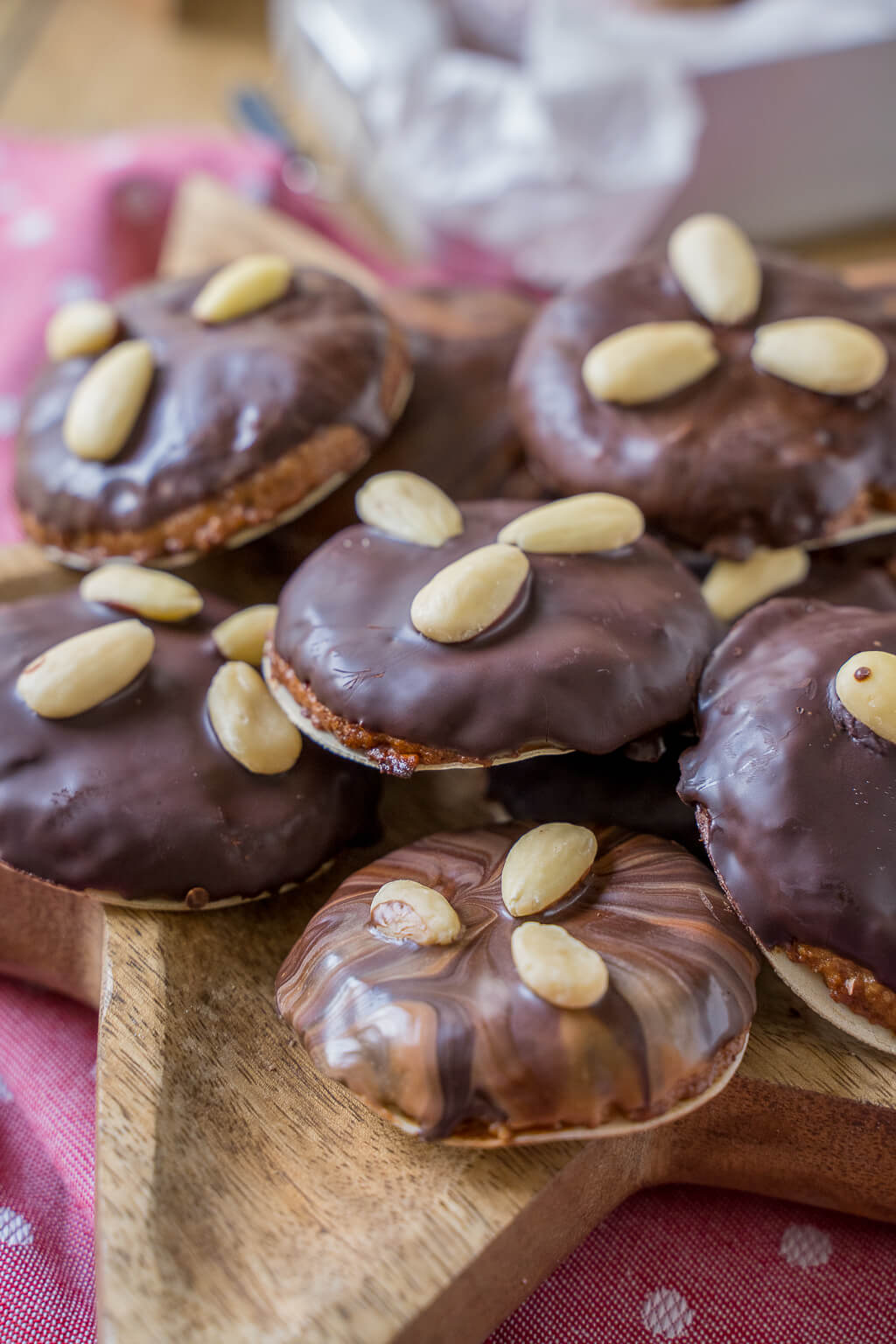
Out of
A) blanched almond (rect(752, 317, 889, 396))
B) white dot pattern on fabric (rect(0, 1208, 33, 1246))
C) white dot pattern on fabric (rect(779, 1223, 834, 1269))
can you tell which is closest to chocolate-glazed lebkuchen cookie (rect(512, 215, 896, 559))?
blanched almond (rect(752, 317, 889, 396))

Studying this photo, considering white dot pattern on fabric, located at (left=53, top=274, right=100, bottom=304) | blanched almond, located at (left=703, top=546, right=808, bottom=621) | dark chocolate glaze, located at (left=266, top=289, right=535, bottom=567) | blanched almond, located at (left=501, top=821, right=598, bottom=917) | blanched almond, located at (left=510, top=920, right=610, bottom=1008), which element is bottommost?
blanched almond, located at (left=703, top=546, right=808, bottom=621)

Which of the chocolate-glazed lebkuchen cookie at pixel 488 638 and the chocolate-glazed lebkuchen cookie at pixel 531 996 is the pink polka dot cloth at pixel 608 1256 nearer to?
the chocolate-glazed lebkuchen cookie at pixel 531 996

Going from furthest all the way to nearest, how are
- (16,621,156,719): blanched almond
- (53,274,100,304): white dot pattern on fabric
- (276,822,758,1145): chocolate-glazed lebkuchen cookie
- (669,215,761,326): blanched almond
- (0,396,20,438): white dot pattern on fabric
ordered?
(53,274,100,304): white dot pattern on fabric → (0,396,20,438): white dot pattern on fabric → (669,215,761,326): blanched almond → (16,621,156,719): blanched almond → (276,822,758,1145): chocolate-glazed lebkuchen cookie

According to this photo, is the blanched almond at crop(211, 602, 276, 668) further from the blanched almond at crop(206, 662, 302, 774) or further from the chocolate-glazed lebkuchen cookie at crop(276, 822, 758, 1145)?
the chocolate-glazed lebkuchen cookie at crop(276, 822, 758, 1145)

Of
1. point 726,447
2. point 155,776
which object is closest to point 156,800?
point 155,776

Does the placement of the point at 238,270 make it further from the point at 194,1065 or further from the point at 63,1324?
the point at 63,1324

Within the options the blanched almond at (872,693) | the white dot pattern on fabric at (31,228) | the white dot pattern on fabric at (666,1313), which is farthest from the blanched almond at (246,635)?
the white dot pattern on fabric at (31,228)

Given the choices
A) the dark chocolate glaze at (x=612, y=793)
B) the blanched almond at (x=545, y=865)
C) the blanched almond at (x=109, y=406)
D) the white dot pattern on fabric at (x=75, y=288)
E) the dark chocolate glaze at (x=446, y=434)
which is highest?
the blanched almond at (x=109, y=406)
